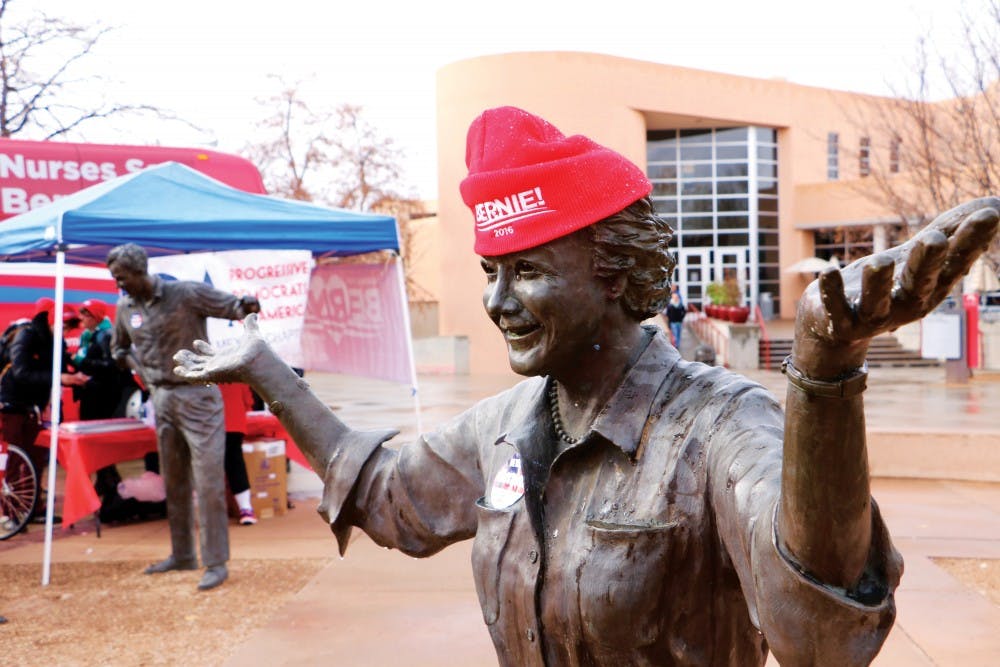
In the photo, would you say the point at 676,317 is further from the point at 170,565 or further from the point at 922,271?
the point at 922,271

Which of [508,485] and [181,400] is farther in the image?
[181,400]

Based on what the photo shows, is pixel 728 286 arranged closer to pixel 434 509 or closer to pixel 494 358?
pixel 494 358

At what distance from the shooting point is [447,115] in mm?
26266

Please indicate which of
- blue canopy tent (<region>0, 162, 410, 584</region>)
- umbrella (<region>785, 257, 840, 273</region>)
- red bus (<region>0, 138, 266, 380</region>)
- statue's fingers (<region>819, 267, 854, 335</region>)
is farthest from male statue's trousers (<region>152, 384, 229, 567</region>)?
umbrella (<region>785, 257, 840, 273</region>)

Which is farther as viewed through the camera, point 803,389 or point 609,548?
point 609,548

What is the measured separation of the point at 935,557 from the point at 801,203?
2934 centimetres

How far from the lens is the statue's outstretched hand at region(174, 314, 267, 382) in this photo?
201cm

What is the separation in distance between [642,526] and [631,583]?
0.08 meters

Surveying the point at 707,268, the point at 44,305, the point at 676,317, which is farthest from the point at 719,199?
the point at 44,305

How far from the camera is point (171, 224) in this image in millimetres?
7039

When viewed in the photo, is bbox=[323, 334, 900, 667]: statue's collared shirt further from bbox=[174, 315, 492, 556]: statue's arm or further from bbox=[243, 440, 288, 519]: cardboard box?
bbox=[243, 440, 288, 519]: cardboard box

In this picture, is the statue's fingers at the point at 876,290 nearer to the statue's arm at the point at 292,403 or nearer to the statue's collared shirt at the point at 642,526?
the statue's collared shirt at the point at 642,526

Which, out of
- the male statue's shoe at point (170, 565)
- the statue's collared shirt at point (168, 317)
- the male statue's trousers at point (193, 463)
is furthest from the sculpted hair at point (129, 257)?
the male statue's shoe at point (170, 565)

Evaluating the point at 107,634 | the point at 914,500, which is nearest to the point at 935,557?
the point at 914,500
